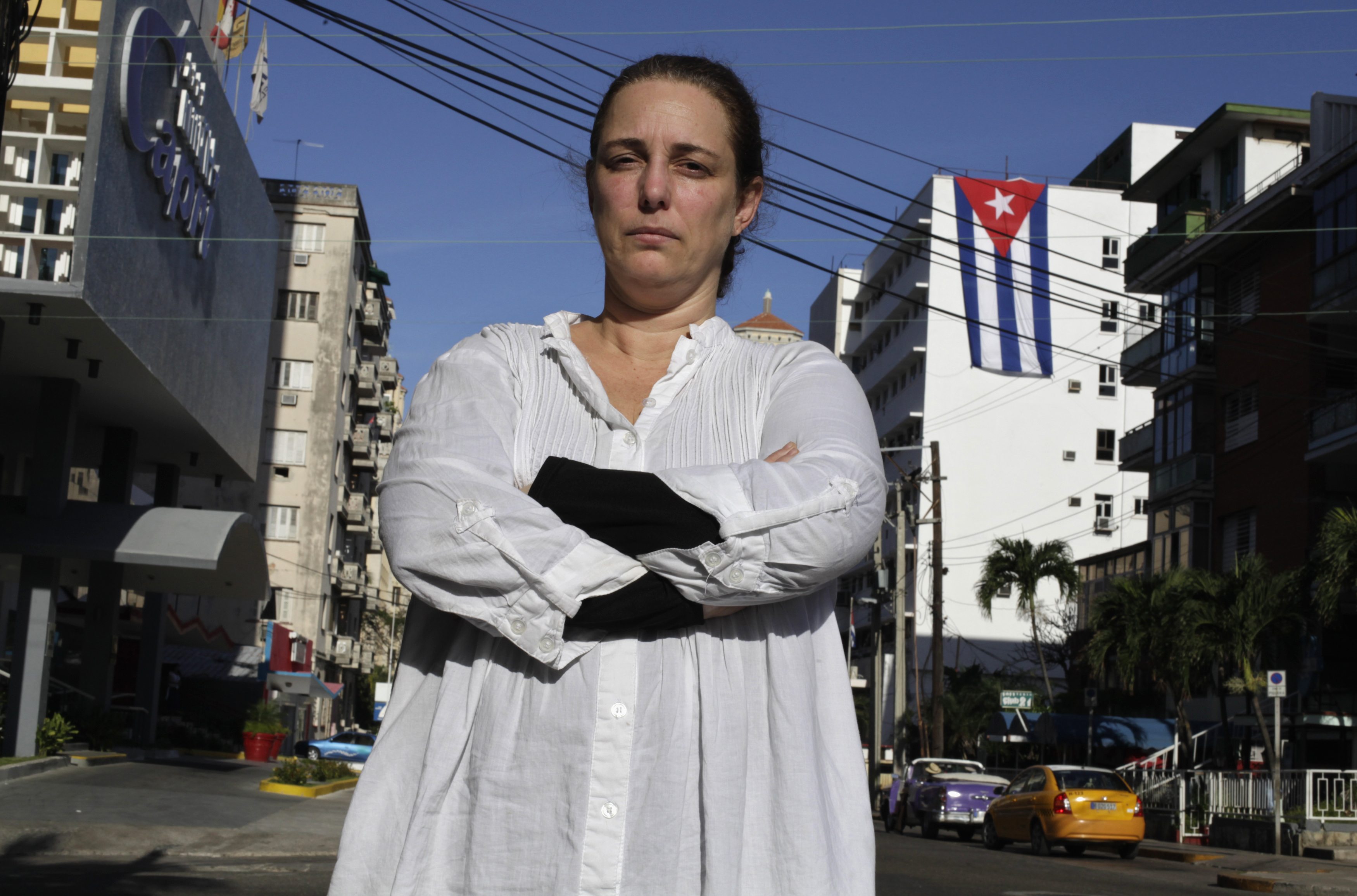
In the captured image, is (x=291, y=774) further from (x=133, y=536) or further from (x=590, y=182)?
(x=590, y=182)

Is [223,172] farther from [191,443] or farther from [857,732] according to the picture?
[857,732]

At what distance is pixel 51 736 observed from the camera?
23312 mm

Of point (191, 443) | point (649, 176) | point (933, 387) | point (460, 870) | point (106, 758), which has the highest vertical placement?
point (933, 387)

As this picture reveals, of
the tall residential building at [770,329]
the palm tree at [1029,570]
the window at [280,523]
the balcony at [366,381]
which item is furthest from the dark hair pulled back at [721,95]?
the tall residential building at [770,329]

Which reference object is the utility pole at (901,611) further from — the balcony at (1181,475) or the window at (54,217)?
the window at (54,217)

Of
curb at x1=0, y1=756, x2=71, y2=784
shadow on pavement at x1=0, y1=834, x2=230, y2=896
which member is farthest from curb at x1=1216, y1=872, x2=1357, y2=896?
curb at x1=0, y1=756, x2=71, y2=784

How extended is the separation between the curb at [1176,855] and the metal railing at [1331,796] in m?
1.75

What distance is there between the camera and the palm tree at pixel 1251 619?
26.9 meters

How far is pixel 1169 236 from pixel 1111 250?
111 feet

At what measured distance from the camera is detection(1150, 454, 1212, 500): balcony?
38031 mm

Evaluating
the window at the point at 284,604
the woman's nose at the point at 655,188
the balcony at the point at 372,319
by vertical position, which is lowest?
the woman's nose at the point at 655,188

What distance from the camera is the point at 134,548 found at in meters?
25.1

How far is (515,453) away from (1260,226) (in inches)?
1396

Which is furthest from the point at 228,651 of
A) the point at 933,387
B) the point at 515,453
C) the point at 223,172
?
the point at 515,453
